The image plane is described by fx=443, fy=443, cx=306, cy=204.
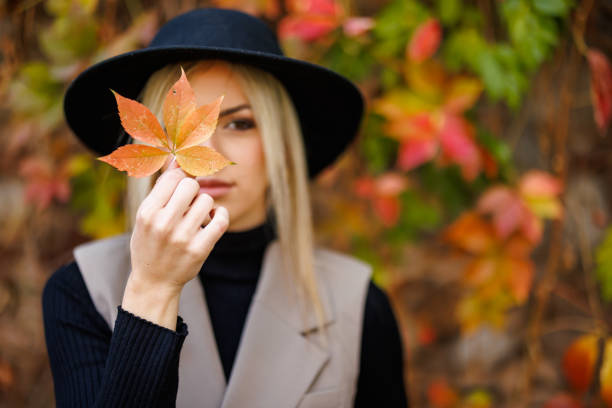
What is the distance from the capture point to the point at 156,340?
0.73 metres

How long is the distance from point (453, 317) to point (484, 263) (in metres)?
0.67

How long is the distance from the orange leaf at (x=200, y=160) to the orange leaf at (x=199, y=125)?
0.01 metres

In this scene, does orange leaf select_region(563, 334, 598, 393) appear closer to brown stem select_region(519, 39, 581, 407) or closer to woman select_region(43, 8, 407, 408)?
brown stem select_region(519, 39, 581, 407)

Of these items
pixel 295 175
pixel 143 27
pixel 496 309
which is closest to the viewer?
pixel 295 175

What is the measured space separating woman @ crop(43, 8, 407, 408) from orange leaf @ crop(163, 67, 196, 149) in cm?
10

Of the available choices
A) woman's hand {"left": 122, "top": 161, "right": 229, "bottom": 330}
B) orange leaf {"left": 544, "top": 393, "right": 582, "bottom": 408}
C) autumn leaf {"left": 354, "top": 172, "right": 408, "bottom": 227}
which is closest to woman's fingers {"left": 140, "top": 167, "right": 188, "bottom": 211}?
woman's hand {"left": 122, "top": 161, "right": 229, "bottom": 330}

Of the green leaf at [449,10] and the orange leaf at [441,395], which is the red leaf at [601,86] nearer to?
the green leaf at [449,10]

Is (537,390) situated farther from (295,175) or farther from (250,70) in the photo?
(250,70)

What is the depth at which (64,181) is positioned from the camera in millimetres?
1701

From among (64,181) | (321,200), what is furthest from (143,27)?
→ (321,200)

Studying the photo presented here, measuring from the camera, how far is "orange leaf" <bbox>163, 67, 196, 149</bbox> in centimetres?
63

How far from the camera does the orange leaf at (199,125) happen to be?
0.63 metres

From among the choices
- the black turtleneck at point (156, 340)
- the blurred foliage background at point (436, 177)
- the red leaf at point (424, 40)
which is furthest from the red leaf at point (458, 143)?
the black turtleneck at point (156, 340)

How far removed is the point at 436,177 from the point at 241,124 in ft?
3.14
